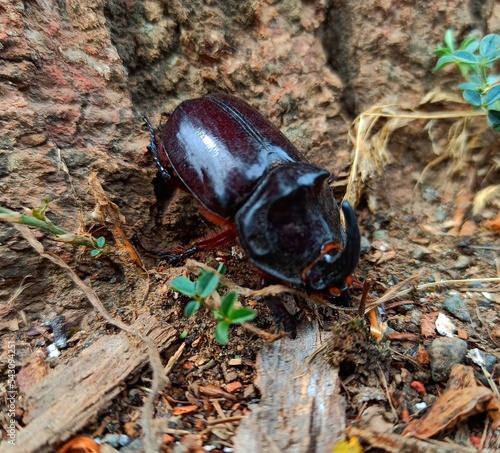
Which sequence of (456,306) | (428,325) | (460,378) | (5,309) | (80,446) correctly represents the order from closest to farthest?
(80,446) < (460,378) < (5,309) < (428,325) < (456,306)

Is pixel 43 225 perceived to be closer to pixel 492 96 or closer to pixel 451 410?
pixel 451 410

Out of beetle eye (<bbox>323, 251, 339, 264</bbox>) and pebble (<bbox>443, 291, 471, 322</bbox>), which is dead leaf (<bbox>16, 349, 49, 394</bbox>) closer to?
beetle eye (<bbox>323, 251, 339, 264</bbox>)

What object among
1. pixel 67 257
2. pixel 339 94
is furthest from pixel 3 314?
pixel 339 94

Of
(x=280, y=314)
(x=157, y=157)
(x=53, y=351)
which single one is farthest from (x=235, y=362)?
(x=157, y=157)

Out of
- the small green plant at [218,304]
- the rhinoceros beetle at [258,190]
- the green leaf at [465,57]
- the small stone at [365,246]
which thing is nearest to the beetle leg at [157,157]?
the rhinoceros beetle at [258,190]

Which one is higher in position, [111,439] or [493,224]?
[111,439]

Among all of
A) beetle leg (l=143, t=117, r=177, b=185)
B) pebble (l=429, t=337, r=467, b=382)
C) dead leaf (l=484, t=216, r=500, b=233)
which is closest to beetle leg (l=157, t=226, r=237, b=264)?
beetle leg (l=143, t=117, r=177, b=185)

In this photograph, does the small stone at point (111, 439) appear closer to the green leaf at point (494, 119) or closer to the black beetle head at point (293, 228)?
the black beetle head at point (293, 228)
